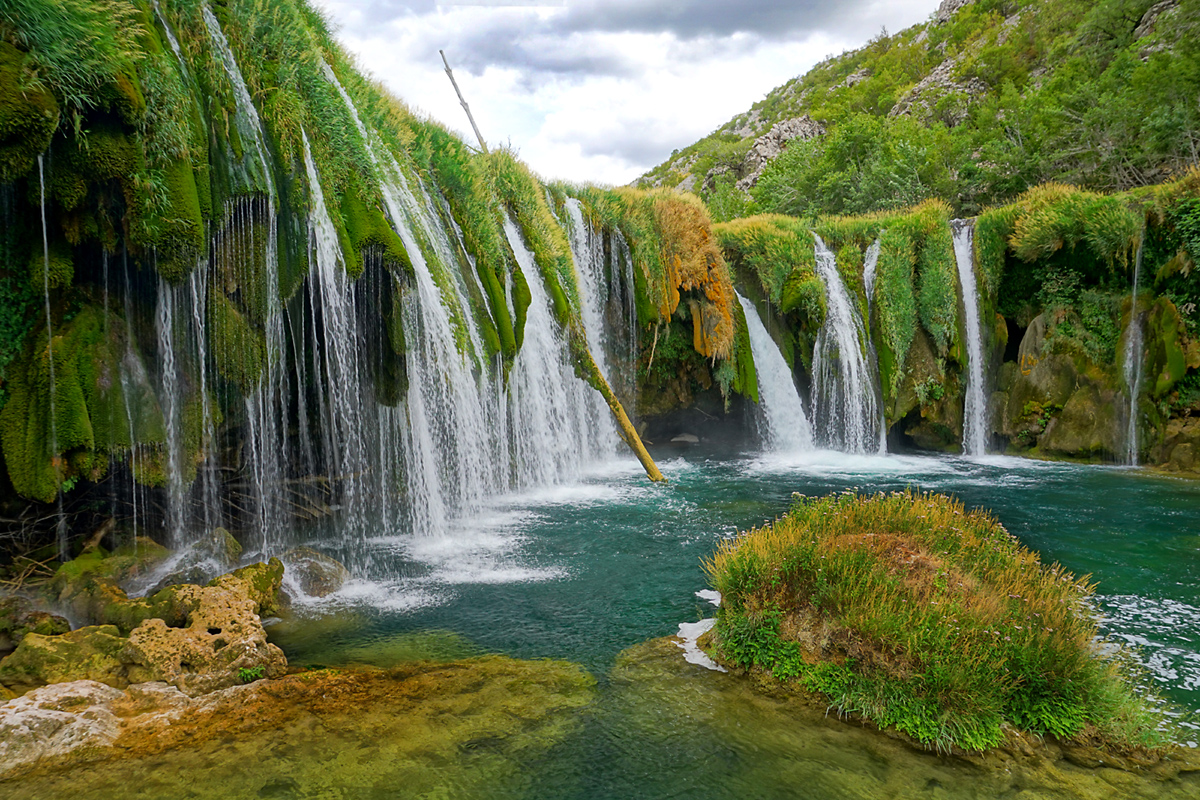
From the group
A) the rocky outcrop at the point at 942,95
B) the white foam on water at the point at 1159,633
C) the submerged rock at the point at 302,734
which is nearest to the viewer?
the submerged rock at the point at 302,734

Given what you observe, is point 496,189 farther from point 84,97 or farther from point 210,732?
point 210,732

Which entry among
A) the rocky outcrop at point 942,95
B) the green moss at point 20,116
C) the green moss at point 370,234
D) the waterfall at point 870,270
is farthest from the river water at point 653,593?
the rocky outcrop at point 942,95

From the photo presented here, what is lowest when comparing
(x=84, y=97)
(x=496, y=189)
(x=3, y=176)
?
(x=3, y=176)

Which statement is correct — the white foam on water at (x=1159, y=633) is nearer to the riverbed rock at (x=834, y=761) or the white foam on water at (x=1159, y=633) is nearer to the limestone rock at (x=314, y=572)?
the riverbed rock at (x=834, y=761)

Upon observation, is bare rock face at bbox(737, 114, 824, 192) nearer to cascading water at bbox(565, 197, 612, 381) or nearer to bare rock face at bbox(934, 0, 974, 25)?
bare rock face at bbox(934, 0, 974, 25)

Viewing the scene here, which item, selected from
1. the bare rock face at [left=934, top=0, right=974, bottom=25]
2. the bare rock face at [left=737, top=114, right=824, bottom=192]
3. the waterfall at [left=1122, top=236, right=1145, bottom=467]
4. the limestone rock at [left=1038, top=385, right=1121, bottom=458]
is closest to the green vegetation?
the limestone rock at [left=1038, top=385, right=1121, bottom=458]

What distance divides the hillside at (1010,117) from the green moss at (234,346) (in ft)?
93.6

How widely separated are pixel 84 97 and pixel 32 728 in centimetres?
505

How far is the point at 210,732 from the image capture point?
4.75m

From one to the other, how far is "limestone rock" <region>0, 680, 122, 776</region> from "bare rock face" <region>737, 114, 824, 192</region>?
57.6 metres

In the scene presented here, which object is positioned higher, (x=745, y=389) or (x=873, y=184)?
(x=873, y=184)

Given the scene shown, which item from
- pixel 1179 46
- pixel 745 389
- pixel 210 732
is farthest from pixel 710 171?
pixel 210 732

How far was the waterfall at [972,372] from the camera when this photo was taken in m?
18.5

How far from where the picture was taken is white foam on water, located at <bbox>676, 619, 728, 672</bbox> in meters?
5.98
